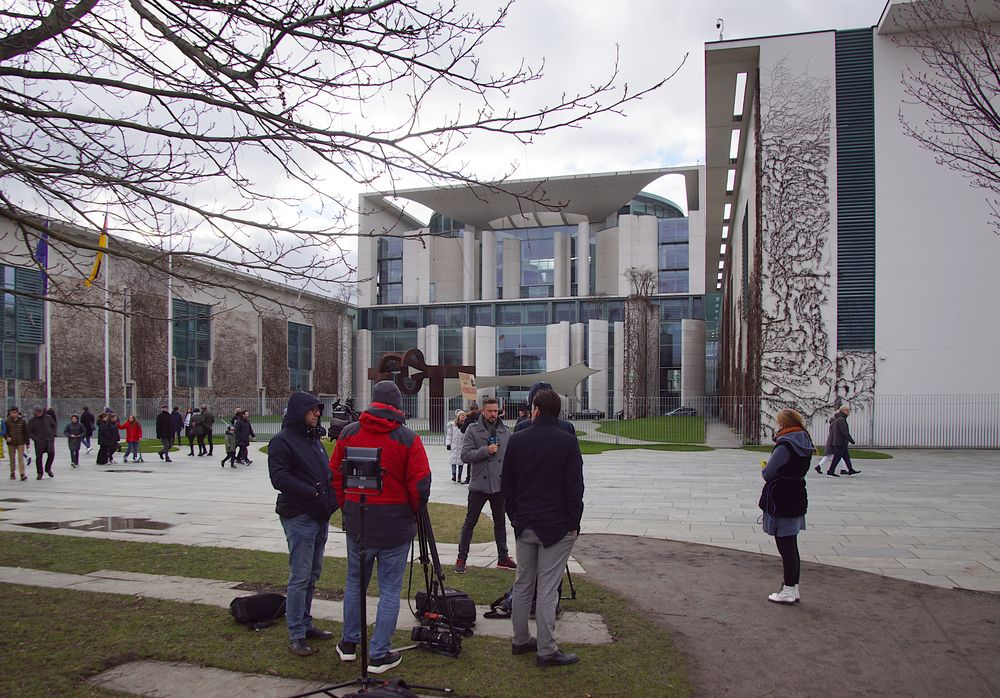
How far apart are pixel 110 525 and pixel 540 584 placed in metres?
8.10

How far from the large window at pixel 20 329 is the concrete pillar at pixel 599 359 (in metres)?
35.9

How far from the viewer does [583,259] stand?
5941 centimetres

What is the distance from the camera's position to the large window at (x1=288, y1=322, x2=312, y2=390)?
2315 inches

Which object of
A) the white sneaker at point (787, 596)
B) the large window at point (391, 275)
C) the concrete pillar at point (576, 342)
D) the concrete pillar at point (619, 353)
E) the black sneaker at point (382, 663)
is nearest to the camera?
the black sneaker at point (382, 663)

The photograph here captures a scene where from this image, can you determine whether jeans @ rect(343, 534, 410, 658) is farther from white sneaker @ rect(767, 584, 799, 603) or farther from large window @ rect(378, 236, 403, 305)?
large window @ rect(378, 236, 403, 305)

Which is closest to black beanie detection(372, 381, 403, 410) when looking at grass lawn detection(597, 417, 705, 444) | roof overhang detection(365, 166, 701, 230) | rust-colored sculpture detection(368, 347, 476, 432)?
rust-colored sculpture detection(368, 347, 476, 432)

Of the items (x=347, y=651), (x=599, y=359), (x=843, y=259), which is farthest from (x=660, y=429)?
(x=599, y=359)

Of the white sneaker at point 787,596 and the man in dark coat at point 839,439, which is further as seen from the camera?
the man in dark coat at point 839,439

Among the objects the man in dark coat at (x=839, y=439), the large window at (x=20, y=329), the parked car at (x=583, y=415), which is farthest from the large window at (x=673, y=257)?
the large window at (x=20, y=329)

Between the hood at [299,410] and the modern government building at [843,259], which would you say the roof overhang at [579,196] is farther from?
the hood at [299,410]

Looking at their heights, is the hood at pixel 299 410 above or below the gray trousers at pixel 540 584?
above

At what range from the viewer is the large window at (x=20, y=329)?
34188mm

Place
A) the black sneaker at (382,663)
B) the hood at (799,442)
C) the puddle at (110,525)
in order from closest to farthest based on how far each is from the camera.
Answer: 1. the black sneaker at (382,663)
2. the hood at (799,442)
3. the puddle at (110,525)

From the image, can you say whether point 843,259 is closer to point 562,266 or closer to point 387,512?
point 387,512
